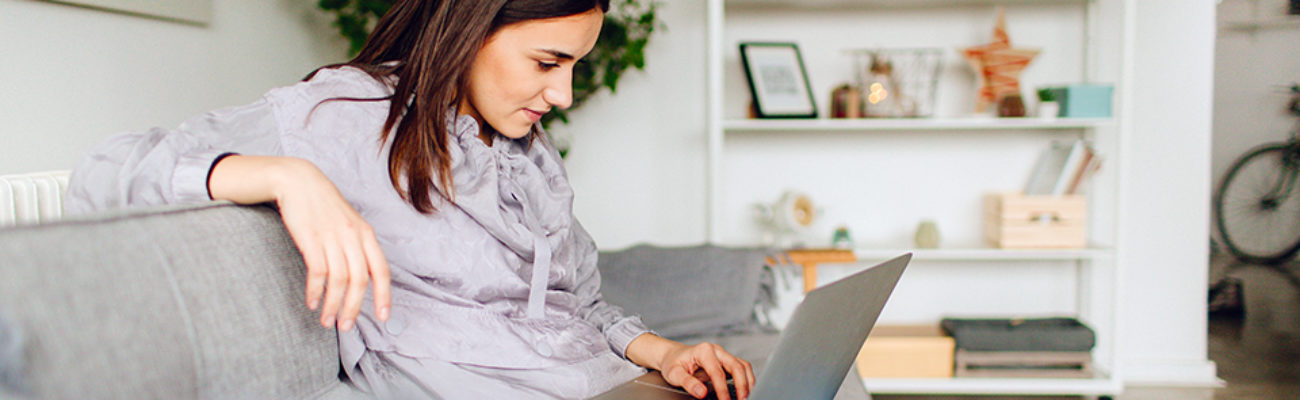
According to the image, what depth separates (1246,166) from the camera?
4.66 m

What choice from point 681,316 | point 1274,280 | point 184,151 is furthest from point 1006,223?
point 1274,280

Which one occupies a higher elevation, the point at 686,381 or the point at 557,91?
the point at 557,91

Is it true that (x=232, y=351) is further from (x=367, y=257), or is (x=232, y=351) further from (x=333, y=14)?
(x=333, y=14)

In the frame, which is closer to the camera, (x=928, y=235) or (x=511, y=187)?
(x=511, y=187)

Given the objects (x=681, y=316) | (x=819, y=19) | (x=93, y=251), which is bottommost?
(x=681, y=316)

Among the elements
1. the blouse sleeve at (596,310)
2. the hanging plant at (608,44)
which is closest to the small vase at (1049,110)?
the hanging plant at (608,44)

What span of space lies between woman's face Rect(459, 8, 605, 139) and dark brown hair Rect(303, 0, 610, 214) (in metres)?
0.01

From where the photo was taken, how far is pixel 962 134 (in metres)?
2.61

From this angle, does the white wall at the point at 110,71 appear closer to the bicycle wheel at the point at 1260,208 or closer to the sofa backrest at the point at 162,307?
the sofa backrest at the point at 162,307

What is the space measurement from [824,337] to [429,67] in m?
0.56

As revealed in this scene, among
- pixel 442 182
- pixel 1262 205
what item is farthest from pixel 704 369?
pixel 1262 205

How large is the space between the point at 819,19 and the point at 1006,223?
819 millimetres

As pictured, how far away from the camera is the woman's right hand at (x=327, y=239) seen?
0.68m

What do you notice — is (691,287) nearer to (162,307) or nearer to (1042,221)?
(1042,221)
